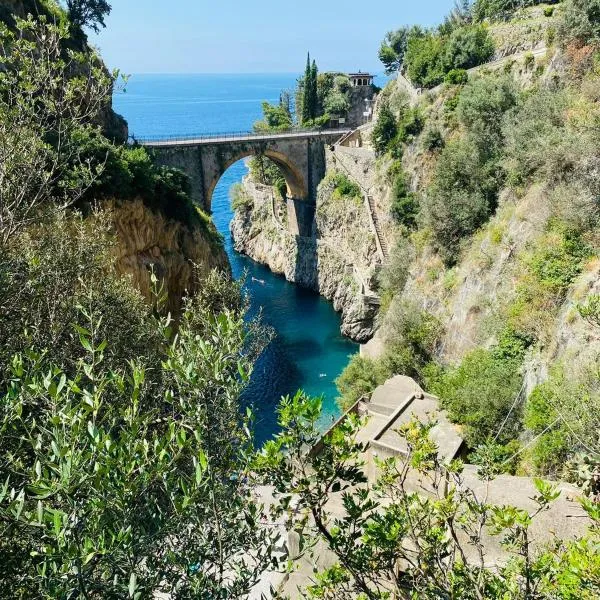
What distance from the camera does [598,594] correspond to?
3674 mm

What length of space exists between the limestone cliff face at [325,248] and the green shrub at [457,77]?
35.8 ft

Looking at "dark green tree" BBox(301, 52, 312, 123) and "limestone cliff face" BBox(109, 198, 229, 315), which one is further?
"dark green tree" BBox(301, 52, 312, 123)

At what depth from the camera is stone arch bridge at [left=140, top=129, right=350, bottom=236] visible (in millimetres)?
36625

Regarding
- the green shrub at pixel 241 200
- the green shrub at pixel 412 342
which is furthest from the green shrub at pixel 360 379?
the green shrub at pixel 241 200

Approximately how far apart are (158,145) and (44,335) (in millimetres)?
31337

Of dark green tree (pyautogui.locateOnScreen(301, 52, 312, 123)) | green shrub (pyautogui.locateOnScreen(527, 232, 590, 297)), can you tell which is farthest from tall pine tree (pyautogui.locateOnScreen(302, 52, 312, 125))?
green shrub (pyautogui.locateOnScreen(527, 232, 590, 297))

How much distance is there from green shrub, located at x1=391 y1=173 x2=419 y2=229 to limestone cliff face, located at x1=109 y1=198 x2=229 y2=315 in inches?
508

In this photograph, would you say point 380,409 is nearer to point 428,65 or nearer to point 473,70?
point 473,70

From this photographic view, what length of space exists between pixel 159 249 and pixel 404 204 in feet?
53.5

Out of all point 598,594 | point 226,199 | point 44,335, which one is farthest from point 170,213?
point 226,199

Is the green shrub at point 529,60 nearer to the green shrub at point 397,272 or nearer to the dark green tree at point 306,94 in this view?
the green shrub at point 397,272

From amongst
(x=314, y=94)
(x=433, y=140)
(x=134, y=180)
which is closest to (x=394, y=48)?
(x=314, y=94)

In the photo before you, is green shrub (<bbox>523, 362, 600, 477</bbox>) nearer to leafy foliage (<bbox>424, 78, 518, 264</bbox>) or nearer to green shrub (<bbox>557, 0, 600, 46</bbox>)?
leafy foliage (<bbox>424, 78, 518, 264</bbox>)

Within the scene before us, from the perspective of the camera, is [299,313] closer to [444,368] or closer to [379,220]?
[379,220]
